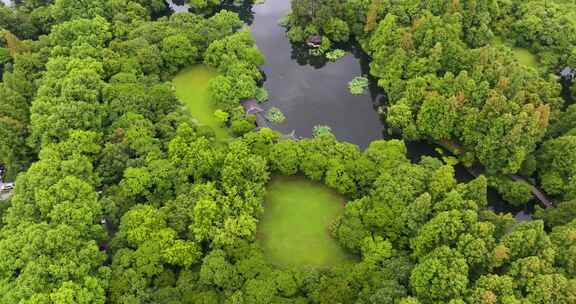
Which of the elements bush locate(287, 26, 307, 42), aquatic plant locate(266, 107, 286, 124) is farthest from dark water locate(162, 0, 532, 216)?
bush locate(287, 26, 307, 42)

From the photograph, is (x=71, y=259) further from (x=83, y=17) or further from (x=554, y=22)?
(x=554, y=22)

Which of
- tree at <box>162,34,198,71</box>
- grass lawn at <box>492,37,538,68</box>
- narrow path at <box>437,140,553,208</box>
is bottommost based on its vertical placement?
narrow path at <box>437,140,553,208</box>

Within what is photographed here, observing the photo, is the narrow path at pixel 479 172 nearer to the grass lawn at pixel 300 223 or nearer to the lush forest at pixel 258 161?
the lush forest at pixel 258 161

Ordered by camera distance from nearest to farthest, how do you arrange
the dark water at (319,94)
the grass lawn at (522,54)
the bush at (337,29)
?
the dark water at (319,94), the grass lawn at (522,54), the bush at (337,29)

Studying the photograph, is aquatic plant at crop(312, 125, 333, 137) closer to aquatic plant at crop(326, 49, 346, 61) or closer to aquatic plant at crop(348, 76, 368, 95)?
aquatic plant at crop(348, 76, 368, 95)

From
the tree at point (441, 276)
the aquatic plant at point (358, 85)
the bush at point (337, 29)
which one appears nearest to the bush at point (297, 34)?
the bush at point (337, 29)

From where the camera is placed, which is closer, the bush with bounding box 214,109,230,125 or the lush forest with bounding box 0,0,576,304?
the lush forest with bounding box 0,0,576,304
